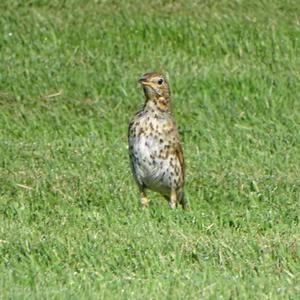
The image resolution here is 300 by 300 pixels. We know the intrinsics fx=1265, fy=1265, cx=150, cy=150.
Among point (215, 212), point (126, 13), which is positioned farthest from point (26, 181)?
point (126, 13)

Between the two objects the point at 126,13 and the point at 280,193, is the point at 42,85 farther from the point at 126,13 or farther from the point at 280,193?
the point at 280,193

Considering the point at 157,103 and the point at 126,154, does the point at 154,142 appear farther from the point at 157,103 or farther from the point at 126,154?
the point at 126,154

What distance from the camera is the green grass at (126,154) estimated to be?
8242mm

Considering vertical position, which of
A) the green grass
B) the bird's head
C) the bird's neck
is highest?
the bird's head

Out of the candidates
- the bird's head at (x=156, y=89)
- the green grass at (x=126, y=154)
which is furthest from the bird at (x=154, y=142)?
the green grass at (x=126, y=154)

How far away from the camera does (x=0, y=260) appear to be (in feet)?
28.0

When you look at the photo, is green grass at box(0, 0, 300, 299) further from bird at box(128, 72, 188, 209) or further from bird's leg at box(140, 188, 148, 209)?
bird at box(128, 72, 188, 209)

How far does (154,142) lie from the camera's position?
33.8ft

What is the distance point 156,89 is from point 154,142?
0.44m

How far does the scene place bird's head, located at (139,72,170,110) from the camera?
33.9 feet

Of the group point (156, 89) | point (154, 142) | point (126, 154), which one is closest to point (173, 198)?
point (154, 142)

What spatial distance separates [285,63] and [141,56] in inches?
67.0

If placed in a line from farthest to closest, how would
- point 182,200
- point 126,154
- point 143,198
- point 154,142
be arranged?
point 126,154 → point 182,200 → point 143,198 → point 154,142

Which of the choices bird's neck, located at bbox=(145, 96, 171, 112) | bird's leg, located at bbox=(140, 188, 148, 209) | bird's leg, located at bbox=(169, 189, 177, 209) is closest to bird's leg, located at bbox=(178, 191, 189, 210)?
bird's leg, located at bbox=(169, 189, 177, 209)
